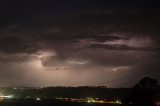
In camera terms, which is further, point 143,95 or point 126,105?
point 126,105

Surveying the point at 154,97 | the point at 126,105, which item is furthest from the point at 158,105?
the point at 126,105

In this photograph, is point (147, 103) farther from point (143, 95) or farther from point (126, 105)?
point (126, 105)

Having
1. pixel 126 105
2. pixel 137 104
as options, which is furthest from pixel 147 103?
pixel 126 105

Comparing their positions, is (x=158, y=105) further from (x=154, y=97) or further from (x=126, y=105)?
(x=126, y=105)

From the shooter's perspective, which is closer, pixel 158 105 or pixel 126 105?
pixel 158 105
